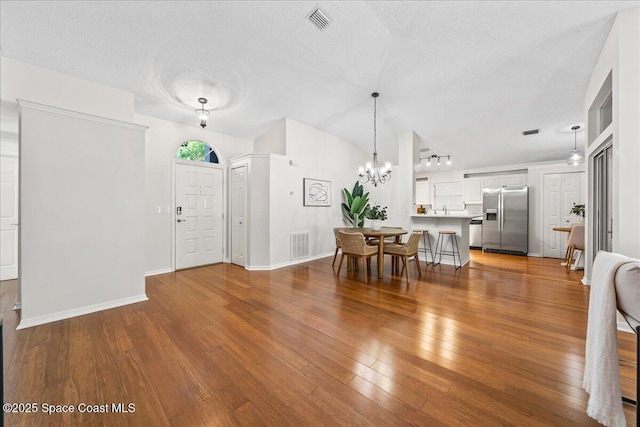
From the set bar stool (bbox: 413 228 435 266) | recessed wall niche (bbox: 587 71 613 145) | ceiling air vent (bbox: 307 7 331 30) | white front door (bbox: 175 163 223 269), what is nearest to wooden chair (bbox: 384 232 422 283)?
bar stool (bbox: 413 228 435 266)

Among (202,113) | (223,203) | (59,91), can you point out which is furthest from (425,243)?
(59,91)

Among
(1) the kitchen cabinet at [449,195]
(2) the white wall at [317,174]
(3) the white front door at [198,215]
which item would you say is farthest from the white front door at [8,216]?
(1) the kitchen cabinet at [449,195]

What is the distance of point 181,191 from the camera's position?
14.7 feet

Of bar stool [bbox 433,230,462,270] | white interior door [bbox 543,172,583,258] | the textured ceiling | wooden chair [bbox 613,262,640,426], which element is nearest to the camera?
wooden chair [bbox 613,262,640,426]

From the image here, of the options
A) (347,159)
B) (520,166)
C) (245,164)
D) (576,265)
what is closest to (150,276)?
(245,164)

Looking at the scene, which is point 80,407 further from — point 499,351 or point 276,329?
point 499,351

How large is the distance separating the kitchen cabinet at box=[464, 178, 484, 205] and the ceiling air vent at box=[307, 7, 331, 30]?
640 cm

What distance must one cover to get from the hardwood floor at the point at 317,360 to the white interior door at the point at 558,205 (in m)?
3.22

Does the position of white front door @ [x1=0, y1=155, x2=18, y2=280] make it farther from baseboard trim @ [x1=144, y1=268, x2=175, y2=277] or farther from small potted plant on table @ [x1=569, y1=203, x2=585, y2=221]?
small potted plant on table @ [x1=569, y1=203, x2=585, y2=221]

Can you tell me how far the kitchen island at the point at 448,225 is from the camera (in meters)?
4.79

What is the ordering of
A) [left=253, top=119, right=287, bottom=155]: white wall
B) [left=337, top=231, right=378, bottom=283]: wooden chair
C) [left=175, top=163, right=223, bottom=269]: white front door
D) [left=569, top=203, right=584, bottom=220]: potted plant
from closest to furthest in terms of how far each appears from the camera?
[left=337, top=231, right=378, bottom=283]: wooden chair < [left=175, top=163, right=223, bottom=269]: white front door < [left=253, top=119, right=287, bottom=155]: white wall < [left=569, top=203, right=584, bottom=220]: potted plant

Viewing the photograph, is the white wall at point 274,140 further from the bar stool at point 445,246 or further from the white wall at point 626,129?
the white wall at point 626,129

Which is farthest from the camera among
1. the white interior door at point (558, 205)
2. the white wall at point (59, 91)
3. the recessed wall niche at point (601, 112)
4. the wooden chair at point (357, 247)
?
the white interior door at point (558, 205)

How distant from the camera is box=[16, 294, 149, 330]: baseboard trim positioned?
2330mm
